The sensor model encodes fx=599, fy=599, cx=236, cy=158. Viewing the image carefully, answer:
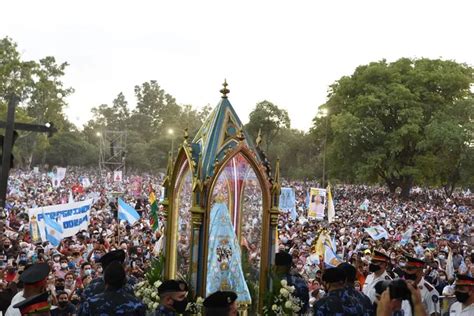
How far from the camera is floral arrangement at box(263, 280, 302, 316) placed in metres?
8.85

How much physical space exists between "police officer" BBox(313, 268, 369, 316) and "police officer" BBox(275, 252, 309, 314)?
2.83m

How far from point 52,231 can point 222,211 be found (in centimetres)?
828

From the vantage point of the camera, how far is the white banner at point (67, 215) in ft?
52.3

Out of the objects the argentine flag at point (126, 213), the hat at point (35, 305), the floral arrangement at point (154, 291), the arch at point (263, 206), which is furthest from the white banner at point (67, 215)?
the hat at point (35, 305)

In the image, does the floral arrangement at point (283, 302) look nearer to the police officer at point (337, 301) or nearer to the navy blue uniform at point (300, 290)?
the navy blue uniform at point (300, 290)

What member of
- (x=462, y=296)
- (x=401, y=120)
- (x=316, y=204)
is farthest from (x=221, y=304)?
(x=401, y=120)

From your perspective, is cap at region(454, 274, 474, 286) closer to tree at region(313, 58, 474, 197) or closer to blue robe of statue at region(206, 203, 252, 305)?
blue robe of statue at region(206, 203, 252, 305)

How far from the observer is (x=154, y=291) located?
9289 millimetres

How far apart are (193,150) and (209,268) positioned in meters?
1.91

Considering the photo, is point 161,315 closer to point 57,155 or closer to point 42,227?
point 42,227

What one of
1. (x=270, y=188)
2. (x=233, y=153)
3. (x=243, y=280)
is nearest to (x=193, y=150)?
(x=233, y=153)

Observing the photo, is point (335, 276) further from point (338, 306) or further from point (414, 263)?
point (414, 263)

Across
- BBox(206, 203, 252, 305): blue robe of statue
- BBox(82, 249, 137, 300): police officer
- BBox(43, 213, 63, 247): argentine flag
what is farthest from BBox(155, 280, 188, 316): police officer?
BBox(43, 213, 63, 247): argentine flag

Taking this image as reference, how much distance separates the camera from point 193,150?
964cm
